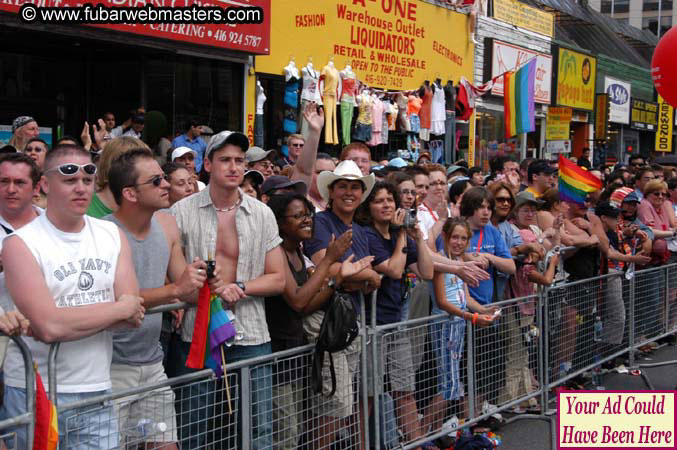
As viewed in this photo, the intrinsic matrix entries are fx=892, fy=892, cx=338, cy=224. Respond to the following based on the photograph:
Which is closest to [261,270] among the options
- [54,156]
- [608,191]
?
[54,156]

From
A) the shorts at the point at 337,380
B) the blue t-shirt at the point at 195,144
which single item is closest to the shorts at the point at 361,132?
the blue t-shirt at the point at 195,144

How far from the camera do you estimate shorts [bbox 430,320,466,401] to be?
5980 mm

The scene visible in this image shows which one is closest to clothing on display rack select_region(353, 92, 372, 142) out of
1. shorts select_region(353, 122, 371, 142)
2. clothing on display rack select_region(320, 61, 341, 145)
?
shorts select_region(353, 122, 371, 142)

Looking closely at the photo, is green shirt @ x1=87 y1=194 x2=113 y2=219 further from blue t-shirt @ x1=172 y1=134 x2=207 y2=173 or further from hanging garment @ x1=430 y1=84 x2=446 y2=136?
hanging garment @ x1=430 y1=84 x2=446 y2=136

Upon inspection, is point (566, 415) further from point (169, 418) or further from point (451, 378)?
point (169, 418)

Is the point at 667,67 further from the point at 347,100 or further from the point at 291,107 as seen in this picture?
the point at 291,107

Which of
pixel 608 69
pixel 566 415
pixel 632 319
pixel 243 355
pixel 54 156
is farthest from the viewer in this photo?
pixel 608 69

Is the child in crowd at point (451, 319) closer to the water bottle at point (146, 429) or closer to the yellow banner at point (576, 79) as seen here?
the water bottle at point (146, 429)

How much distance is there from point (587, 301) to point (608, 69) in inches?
963

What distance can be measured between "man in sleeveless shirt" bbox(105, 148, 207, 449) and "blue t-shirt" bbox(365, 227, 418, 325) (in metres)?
1.60

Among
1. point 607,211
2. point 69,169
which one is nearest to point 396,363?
point 69,169

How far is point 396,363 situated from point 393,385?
0.14m

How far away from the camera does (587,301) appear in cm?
797

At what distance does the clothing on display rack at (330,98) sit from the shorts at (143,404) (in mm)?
10272
